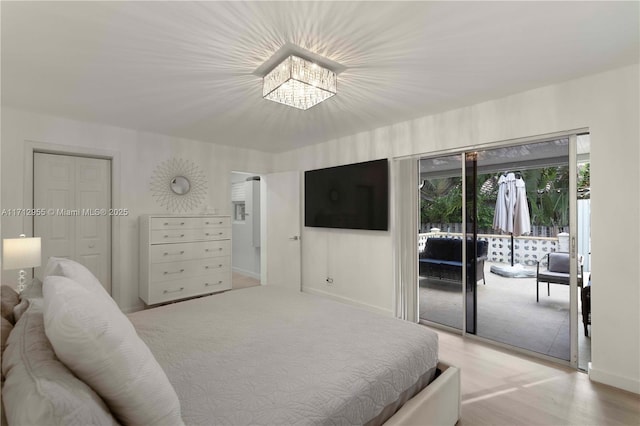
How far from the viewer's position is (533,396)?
2115 millimetres

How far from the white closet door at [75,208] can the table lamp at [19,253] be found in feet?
3.91

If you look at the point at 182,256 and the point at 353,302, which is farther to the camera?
the point at 353,302

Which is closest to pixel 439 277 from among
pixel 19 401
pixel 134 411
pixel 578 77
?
pixel 578 77

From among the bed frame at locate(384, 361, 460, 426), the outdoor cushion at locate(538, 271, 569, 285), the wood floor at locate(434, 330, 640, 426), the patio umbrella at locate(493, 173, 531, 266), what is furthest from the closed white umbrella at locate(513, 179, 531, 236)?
the bed frame at locate(384, 361, 460, 426)

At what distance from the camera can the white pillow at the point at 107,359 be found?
79cm

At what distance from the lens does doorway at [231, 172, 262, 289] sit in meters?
6.05

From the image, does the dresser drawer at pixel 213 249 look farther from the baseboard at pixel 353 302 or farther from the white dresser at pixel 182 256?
the baseboard at pixel 353 302

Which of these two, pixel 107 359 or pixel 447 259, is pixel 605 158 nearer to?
pixel 447 259

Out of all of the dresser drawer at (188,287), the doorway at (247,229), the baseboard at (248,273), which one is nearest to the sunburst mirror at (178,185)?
the dresser drawer at (188,287)

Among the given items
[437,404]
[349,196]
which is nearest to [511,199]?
[349,196]

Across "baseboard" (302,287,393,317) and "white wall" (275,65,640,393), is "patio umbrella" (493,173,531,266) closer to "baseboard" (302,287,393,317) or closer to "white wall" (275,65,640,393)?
"white wall" (275,65,640,393)

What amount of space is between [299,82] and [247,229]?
463 cm

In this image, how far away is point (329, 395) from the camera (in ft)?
3.94

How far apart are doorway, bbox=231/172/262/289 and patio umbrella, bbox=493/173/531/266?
4222mm
